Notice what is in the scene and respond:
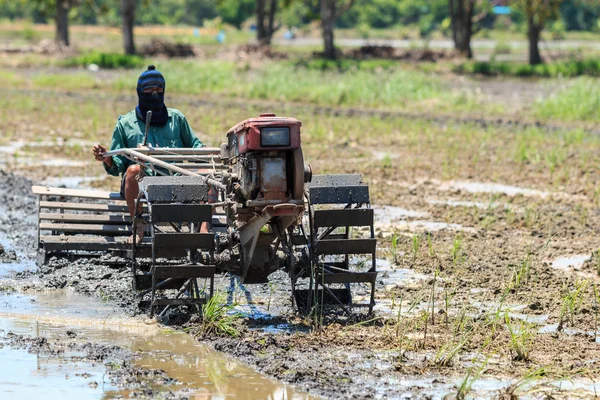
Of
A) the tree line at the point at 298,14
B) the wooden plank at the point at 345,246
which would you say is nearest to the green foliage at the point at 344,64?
the tree line at the point at 298,14

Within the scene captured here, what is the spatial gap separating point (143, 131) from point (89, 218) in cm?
124

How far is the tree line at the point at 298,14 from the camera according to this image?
149 feet

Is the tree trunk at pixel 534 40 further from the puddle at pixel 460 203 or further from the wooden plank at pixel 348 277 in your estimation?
the wooden plank at pixel 348 277

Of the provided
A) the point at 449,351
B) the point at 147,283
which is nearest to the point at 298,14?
the point at 147,283

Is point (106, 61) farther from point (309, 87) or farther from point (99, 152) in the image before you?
point (99, 152)

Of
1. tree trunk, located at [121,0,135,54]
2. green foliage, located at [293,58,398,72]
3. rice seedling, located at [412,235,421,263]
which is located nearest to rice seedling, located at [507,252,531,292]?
rice seedling, located at [412,235,421,263]

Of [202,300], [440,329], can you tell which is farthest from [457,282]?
[202,300]

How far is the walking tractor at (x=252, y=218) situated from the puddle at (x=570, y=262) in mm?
2209

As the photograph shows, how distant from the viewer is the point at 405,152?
60.4ft

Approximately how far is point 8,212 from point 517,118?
14.4 m

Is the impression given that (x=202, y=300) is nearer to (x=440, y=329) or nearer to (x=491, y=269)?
(x=440, y=329)

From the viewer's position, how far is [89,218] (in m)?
10.5

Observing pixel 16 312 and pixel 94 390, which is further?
pixel 16 312

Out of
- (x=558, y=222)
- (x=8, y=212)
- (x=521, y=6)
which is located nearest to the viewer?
(x=558, y=222)
